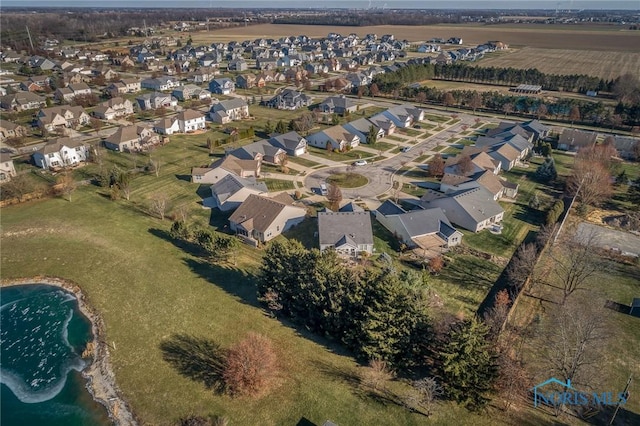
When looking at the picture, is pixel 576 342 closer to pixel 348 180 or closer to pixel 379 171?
pixel 348 180

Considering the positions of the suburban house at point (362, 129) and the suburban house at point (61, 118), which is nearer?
the suburban house at point (362, 129)

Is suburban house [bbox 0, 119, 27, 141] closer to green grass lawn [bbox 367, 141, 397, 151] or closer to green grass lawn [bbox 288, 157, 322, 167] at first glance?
green grass lawn [bbox 288, 157, 322, 167]

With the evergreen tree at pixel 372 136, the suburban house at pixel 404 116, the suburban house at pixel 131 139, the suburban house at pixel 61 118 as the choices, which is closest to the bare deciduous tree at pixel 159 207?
the suburban house at pixel 131 139

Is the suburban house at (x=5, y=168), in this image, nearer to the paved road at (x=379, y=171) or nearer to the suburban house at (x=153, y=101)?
the suburban house at (x=153, y=101)

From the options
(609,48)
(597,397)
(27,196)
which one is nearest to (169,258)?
(27,196)

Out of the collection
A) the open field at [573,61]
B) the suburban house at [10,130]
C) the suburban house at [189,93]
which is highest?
the open field at [573,61]

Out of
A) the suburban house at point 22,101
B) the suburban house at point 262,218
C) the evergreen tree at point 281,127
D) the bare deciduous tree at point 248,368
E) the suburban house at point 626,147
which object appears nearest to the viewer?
the bare deciduous tree at point 248,368

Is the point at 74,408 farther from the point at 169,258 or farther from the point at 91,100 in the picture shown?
the point at 91,100

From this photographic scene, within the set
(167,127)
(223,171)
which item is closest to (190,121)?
(167,127)
